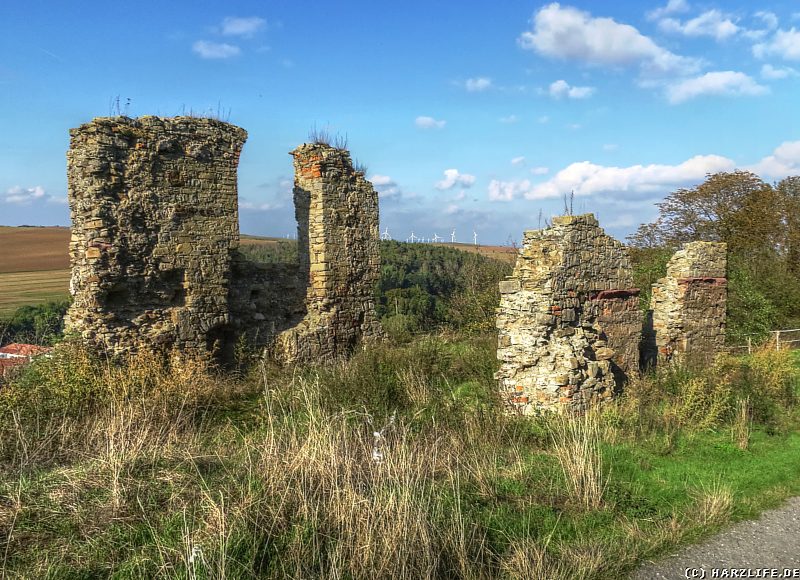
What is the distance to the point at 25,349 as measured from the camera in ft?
27.9

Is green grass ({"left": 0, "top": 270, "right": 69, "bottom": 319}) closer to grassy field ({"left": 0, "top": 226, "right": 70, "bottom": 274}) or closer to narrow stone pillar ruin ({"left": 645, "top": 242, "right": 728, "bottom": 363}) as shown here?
grassy field ({"left": 0, "top": 226, "right": 70, "bottom": 274})

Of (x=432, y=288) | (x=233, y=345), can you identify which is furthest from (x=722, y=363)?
(x=432, y=288)

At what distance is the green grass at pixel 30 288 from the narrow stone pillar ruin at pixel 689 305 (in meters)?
14.6

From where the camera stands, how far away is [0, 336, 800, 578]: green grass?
3494 millimetres

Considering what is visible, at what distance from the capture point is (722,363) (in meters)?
9.22

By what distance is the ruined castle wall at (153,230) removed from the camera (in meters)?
8.70

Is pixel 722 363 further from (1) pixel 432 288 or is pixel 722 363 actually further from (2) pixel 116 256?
(1) pixel 432 288

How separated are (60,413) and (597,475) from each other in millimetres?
5596

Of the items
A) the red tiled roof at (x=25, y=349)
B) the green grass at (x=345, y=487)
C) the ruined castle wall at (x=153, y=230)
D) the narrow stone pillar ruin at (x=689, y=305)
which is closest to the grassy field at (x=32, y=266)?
the red tiled roof at (x=25, y=349)

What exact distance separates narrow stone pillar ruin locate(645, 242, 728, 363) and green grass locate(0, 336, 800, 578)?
128 inches

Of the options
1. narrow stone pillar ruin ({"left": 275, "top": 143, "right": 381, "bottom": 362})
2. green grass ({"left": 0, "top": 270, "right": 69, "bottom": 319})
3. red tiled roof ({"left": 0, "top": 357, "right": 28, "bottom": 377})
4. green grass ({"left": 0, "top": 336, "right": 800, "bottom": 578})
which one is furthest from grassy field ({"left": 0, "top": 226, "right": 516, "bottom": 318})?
green grass ({"left": 0, "top": 336, "right": 800, "bottom": 578})

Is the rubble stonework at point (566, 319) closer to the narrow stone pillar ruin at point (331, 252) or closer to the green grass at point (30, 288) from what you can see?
the narrow stone pillar ruin at point (331, 252)

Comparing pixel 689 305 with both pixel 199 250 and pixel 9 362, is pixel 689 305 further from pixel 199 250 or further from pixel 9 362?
pixel 9 362

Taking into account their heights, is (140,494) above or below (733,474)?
above
